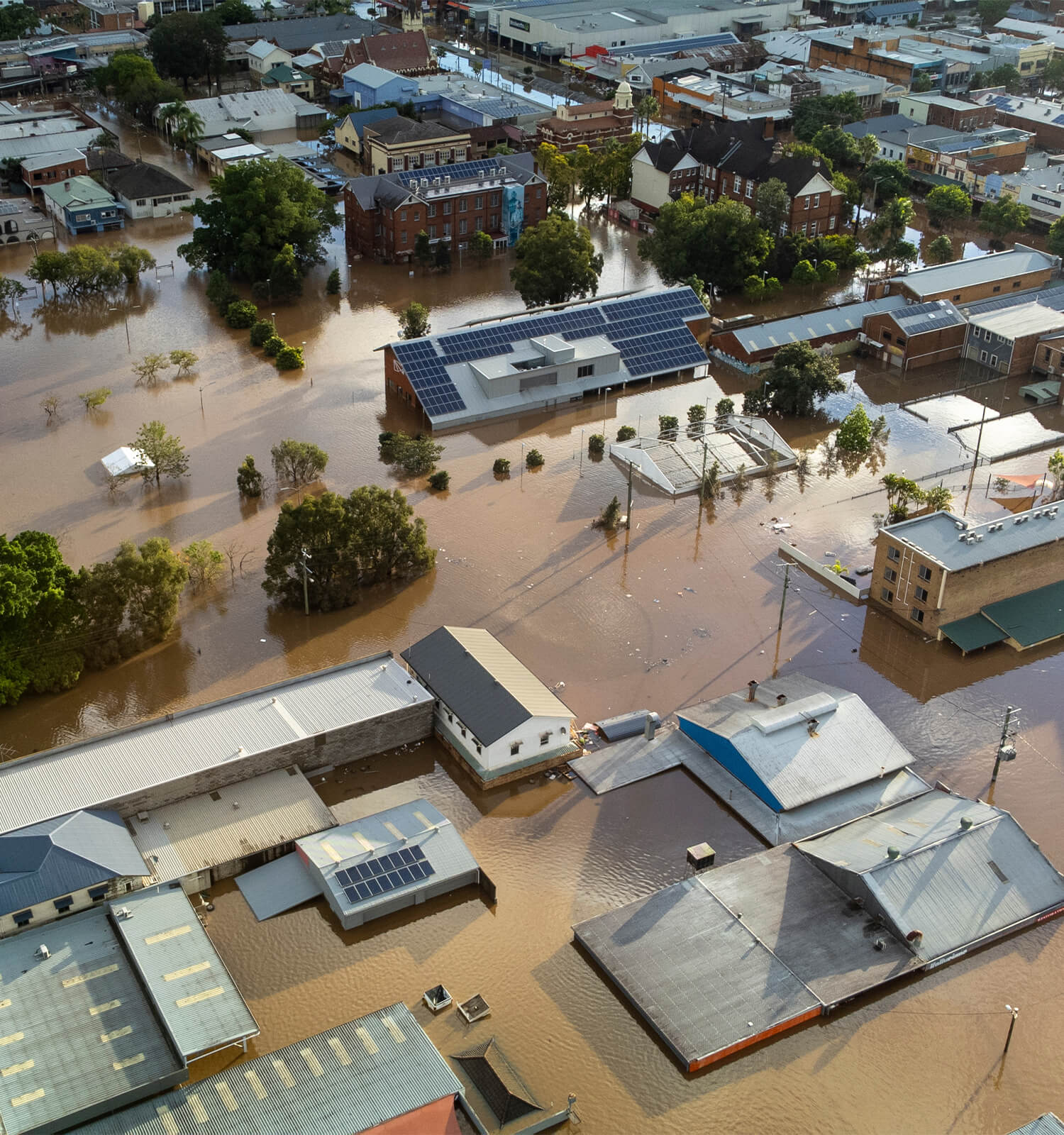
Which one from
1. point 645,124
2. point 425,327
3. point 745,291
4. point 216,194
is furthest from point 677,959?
point 645,124

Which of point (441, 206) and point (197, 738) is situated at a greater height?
point (441, 206)

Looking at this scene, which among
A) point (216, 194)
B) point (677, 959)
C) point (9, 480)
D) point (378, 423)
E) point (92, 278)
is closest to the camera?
point (677, 959)

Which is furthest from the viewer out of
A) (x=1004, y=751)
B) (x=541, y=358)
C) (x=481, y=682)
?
(x=541, y=358)

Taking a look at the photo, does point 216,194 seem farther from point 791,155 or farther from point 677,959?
point 677,959

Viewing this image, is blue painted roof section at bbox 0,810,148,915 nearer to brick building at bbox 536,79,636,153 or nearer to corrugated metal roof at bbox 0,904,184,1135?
corrugated metal roof at bbox 0,904,184,1135

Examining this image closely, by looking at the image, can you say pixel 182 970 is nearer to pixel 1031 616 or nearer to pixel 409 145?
pixel 1031 616

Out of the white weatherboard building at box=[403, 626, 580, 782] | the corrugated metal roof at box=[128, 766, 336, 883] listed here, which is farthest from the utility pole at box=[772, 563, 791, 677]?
the corrugated metal roof at box=[128, 766, 336, 883]

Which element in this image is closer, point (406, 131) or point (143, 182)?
point (143, 182)

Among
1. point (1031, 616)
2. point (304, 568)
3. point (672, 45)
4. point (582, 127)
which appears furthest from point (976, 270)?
point (672, 45)
